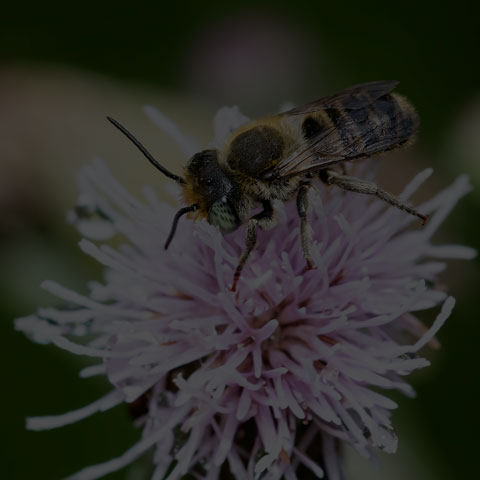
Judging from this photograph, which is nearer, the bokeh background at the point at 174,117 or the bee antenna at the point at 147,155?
the bee antenna at the point at 147,155

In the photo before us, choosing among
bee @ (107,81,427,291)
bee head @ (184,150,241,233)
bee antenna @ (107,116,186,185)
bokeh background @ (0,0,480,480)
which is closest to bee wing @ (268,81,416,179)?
bee @ (107,81,427,291)

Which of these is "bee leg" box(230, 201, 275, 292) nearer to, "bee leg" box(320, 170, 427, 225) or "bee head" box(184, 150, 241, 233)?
"bee head" box(184, 150, 241, 233)

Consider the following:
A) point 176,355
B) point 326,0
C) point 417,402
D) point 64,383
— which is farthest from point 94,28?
point 176,355

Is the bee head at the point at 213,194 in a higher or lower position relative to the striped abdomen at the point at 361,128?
higher

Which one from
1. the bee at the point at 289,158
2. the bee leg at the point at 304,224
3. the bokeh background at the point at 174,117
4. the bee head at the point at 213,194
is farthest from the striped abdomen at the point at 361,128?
the bokeh background at the point at 174,117

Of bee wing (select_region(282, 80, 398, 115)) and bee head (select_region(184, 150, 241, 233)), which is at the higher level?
bee head (select_region(184, 150, 241, 233))

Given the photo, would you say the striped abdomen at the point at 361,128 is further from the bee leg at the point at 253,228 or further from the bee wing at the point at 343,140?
the bee leg at the point at 253,228

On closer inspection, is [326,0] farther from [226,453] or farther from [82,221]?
[226,453]
